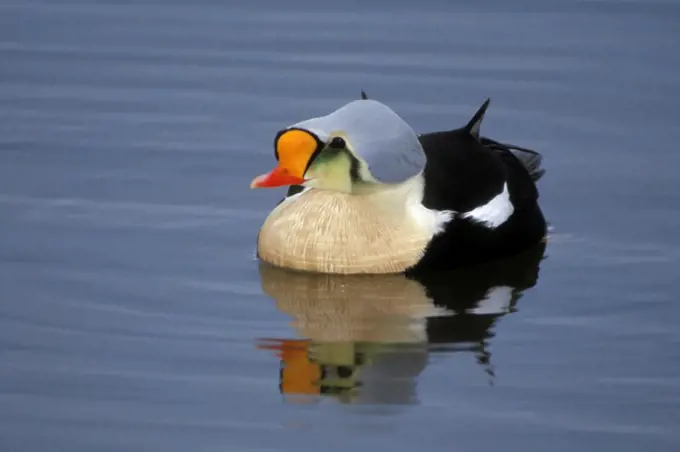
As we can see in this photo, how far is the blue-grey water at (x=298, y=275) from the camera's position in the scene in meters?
7.92

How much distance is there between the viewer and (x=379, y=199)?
987 cm

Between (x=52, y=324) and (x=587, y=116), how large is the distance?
15.8 feet

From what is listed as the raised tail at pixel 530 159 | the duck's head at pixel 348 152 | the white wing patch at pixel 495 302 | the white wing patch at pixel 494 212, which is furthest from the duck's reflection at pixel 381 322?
the raised tail at pixel 530 159

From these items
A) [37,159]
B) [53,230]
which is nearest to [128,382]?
[53,230]

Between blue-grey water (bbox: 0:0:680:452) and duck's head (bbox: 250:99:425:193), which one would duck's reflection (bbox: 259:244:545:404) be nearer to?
blue-grey water (bbox: 0:0:680:452)

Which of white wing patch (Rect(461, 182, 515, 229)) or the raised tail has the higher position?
the raised tail

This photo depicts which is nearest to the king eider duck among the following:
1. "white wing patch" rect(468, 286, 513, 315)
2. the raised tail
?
"white wing patch" rect(468, 286, 513, 315)

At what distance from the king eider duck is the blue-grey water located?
0.51 feet

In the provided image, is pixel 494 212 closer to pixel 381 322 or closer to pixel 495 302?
pixel 495 302

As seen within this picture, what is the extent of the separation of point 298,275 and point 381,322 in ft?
2.84

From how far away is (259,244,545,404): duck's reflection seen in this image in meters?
8.32

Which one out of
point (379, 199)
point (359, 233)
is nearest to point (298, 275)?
point (359, 233)

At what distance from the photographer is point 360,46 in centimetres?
1416

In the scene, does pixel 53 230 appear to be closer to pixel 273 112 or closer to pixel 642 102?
pixel 273 112
